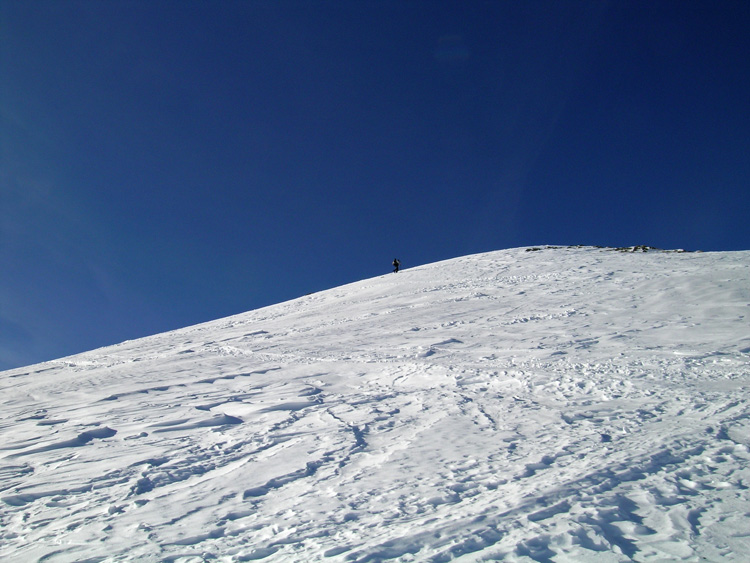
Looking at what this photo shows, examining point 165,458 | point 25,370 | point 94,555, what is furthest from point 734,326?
point 25,370

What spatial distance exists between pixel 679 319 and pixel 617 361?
3.54m

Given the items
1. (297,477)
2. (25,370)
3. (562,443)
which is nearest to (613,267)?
(562,443)

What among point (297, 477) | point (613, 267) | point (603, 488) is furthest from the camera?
point (613, 267)

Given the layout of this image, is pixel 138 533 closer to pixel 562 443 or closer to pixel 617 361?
pixel 562 443

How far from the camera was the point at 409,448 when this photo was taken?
508 centimetres

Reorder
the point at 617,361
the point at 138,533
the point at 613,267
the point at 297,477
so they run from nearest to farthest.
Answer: the point at 138,533, the point at 297,477, the point at 617,361, the point at 613,267

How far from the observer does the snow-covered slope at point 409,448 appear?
350 centimetres

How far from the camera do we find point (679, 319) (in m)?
10.0

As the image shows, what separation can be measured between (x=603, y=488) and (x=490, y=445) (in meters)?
1.26

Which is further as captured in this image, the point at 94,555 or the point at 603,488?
the point at 603,488

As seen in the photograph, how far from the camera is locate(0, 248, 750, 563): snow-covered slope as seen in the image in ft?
11.5

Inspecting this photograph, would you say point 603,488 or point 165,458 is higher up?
point 165,458

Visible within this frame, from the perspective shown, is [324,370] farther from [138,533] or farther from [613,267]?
[613,267]

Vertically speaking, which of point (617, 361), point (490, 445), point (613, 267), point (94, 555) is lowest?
point (94, 555)
